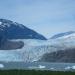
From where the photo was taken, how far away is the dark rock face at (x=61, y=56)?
90.9ft

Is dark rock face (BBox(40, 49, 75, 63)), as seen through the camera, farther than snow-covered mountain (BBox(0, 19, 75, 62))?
Yes

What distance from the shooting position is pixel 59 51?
97.8 ft

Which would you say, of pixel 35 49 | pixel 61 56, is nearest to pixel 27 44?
pixel 35 49

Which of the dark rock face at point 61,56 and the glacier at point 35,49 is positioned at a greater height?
the glacier at point 35,49

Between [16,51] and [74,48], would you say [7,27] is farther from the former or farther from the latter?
[74,48]

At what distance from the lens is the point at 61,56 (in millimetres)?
29031

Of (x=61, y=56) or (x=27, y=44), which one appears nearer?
(x=27, y=44)

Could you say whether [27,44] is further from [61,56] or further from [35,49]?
[61,56]

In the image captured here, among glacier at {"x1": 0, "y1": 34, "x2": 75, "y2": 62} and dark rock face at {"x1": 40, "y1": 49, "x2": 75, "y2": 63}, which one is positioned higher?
glacier at {"x1": 0, "y1": 34, "x2": 75, "y2": 62}

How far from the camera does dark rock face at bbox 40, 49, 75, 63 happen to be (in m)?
27.7

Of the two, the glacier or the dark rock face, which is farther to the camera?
the dark rock face

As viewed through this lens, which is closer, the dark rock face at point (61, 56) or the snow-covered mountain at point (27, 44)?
the snow-covered mountain at point (27, 44)

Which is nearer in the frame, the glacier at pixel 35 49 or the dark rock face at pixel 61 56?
the glacier at pixel 35 49

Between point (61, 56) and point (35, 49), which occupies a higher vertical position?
point (35, 49)
